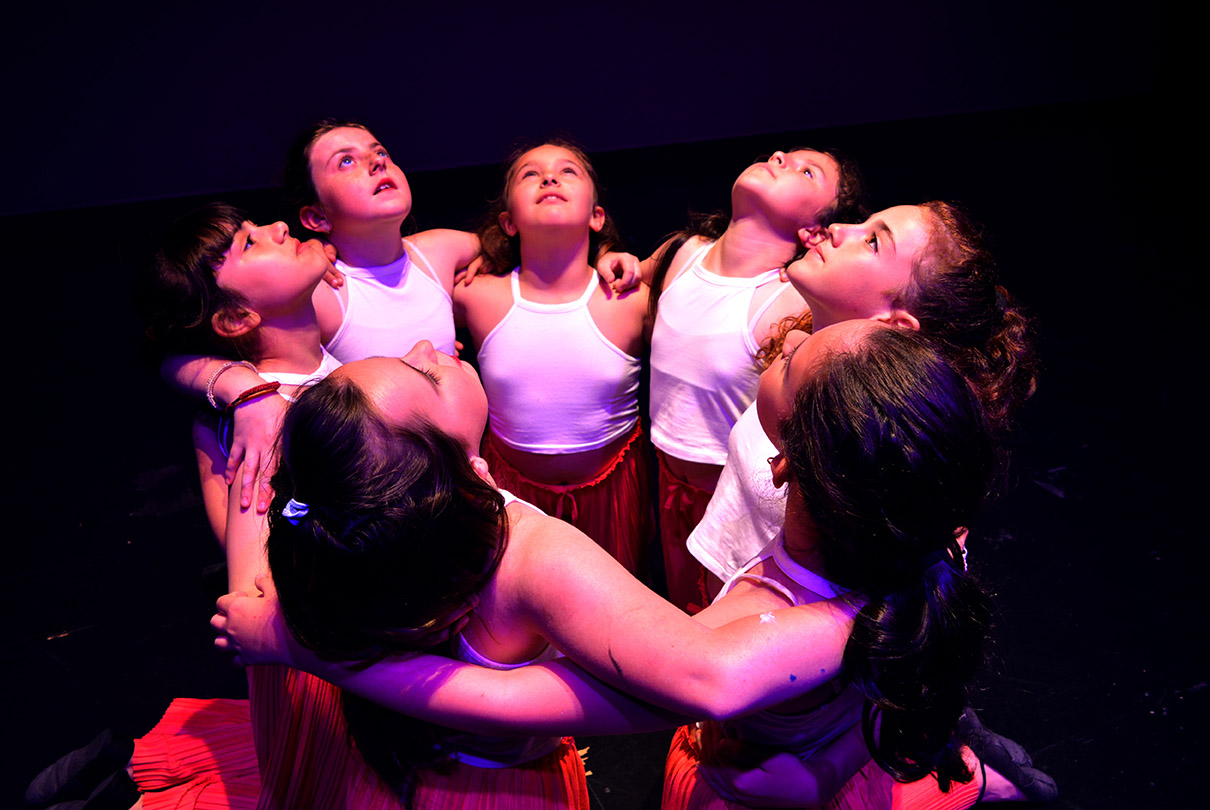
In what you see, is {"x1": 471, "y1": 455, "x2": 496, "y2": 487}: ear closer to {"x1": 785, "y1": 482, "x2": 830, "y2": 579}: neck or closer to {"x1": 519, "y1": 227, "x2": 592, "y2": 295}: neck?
{"x1": 785, "y1": 482, "x2": 830, "y2": 579}: neck

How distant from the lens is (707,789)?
116 cm

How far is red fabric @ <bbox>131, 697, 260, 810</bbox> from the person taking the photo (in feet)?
4.81

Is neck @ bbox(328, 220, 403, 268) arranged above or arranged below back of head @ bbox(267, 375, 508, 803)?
above

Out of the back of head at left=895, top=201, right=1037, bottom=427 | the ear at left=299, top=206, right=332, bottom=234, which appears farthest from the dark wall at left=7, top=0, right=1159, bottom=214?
the back of head at left=895, top=201, right=1037, bottom=427

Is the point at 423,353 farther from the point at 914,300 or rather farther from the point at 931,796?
the point at 931,796

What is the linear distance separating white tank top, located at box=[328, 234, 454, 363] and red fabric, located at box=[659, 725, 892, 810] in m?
1.02

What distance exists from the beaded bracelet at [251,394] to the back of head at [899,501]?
3.19ft

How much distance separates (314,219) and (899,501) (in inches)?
56.9

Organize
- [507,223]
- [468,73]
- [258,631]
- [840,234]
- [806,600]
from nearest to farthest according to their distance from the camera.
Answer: [806,600], [258,631], [840,234], [507,223], [468,73]

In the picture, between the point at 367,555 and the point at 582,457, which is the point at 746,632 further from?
the point at 582,457

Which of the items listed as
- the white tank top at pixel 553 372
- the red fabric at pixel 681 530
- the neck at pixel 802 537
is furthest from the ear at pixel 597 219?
the neck at pixel 802 537

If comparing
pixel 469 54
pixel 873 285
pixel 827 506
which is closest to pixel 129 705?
pixel 827 506

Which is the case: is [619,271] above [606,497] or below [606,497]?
above

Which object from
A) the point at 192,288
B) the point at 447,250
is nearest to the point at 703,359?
the point at 447,250
